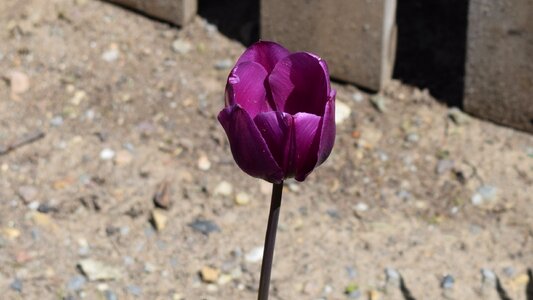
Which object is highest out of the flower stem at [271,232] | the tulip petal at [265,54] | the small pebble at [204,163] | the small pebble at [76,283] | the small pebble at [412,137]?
the tulip petal at [265,54]

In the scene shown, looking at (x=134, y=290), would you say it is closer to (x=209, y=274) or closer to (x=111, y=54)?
(x=209, y=274)

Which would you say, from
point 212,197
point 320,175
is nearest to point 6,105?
point 212,197

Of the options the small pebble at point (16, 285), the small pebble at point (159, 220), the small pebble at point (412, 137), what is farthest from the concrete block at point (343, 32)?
the small pebble at point (16, 285)

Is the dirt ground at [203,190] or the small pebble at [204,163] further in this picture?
the small pebble at [204,163]

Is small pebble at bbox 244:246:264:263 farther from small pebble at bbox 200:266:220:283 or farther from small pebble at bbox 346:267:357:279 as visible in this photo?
small pebble at bbox 346:267:357:279

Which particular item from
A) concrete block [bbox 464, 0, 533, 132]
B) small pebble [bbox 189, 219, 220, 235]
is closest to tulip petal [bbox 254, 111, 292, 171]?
small pebble [bbox 189, 219, 220, 235]

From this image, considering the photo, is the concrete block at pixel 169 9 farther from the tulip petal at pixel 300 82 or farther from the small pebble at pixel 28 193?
the tulip petal at pixel 300 82

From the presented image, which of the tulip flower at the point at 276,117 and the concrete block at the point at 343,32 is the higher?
the tulip flower at the point at 276,117

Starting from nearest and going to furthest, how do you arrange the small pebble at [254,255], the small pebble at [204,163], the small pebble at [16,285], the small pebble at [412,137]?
the small pebble at [16,285]
the small pebble at [254,255]
the small pebble at [204,163]
the small pebble at [412,137]
